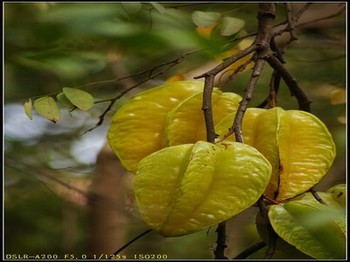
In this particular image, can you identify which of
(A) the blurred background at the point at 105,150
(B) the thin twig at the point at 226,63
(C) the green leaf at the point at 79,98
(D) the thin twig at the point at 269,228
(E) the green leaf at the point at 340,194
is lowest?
(A) the blurred background at the point at 105,150

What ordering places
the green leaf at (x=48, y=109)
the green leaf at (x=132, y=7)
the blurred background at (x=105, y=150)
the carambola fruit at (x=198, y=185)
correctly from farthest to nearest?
the blurred background at (x=105, y=150), the green leaf at (x=132, y=7), the green leaf at (x=48, y=109), the carambola fruit at (x=198, y=185)

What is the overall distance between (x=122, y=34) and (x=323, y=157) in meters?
0.35

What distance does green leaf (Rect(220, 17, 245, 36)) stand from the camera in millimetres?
1147

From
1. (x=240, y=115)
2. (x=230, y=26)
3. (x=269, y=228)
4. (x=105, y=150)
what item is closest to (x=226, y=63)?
(x=240, y=115)

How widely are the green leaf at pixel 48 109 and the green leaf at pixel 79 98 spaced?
0.08 ft

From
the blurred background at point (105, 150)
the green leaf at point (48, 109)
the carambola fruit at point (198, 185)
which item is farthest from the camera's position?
the blurred background at point (105, 150)

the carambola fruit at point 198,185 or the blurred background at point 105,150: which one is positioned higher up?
the carambola fruit at point 198,185

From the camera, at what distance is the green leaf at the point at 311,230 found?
2.49 ft

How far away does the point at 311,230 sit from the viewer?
77cm

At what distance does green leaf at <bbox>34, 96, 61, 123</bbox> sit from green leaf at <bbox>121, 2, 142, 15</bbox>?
8.7 inches

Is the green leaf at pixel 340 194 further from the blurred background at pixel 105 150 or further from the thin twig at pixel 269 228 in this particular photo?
the blurred background at pixel 105 150

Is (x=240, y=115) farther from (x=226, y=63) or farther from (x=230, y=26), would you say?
(x=230, y=26)

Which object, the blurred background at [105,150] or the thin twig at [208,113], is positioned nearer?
the thin twig at [208,113]

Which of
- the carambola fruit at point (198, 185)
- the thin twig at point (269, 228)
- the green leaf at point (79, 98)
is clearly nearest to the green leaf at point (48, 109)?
the green leaf at point (79, 98)
